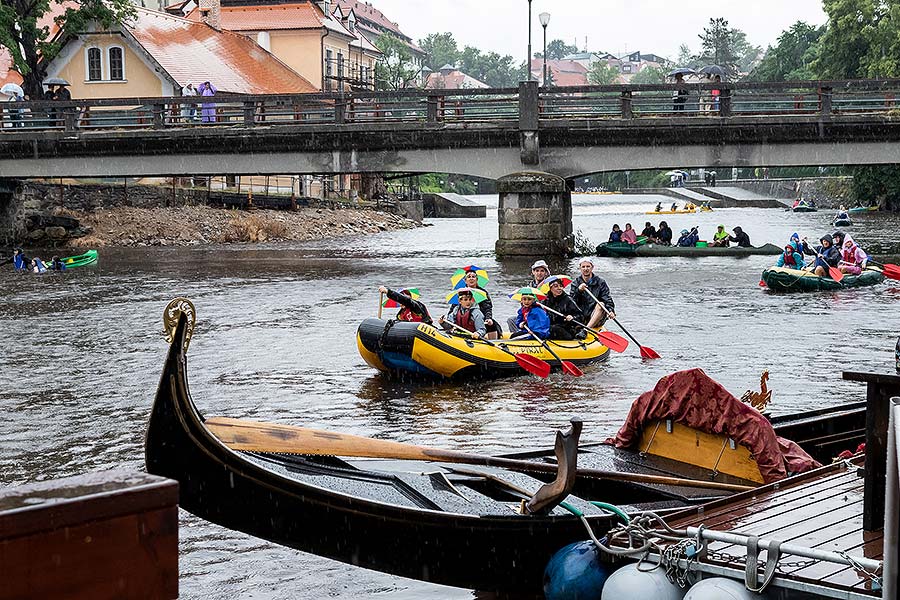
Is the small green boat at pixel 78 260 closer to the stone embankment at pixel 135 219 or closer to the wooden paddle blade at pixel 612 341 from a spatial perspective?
the stone embankment at pixel 135 219

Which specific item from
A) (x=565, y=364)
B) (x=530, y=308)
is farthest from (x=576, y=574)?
(x=530, y=308)

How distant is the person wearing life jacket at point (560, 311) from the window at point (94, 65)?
41.2 metres

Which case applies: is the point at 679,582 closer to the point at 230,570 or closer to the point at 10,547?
the point at 230,570

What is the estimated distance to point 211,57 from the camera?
58.2 meters

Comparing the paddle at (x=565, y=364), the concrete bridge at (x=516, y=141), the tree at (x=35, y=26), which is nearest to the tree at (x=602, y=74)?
the tree at (x=35, y=26)

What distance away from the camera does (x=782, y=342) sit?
19.5 metres

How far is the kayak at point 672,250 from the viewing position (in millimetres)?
38500

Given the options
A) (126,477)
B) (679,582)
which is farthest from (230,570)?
(126,477)

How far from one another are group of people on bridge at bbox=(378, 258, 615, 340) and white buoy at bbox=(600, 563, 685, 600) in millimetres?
9482

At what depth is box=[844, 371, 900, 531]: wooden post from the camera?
6.25 meters

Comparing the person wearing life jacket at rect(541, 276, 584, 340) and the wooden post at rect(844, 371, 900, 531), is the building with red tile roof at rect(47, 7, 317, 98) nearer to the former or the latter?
the person wearing life jacket at rect(541, 276, 584, 340)

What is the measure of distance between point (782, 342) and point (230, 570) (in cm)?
1306

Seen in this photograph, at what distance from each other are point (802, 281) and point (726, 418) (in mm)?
19989

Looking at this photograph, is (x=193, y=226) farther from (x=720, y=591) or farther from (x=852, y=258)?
(x=720, y=591)
